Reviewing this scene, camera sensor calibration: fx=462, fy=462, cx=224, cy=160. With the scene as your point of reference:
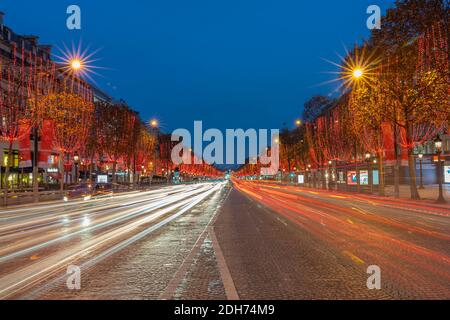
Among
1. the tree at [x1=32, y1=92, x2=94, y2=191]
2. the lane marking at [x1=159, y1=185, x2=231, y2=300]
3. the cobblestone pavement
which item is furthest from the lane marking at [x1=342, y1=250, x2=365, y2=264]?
the tree at [x1=32, y1=92, x2=94, y2=191]

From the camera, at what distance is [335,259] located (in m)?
10.5

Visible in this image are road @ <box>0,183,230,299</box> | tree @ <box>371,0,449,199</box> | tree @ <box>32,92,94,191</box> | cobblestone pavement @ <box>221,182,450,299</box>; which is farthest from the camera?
tree @ <box>32,92,94,191</box>

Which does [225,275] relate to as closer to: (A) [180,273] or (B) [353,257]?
(A) [180,273]

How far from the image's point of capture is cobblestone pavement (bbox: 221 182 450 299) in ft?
24.7

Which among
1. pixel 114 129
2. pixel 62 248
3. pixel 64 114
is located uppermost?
pixel 114 129

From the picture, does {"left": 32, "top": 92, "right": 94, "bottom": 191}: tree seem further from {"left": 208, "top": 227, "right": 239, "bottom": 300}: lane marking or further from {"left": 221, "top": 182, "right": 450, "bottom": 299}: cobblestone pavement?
{"left": 208, "top": 227, "right": 239, "bottom": 300}: lane marking

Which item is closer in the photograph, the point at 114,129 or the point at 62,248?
the point at 62,248

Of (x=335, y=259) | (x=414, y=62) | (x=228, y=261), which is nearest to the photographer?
(x=228, y=261)

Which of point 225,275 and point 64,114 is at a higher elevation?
point 64,114

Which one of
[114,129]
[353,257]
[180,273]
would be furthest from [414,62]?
[114,129]

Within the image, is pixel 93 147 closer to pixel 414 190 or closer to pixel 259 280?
pixel 414 190
